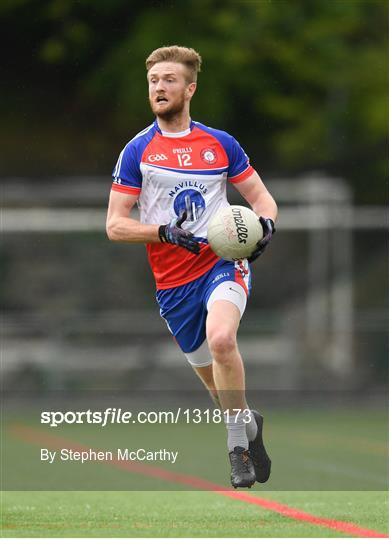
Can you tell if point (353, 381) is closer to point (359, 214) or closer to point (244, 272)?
point (359, 214)

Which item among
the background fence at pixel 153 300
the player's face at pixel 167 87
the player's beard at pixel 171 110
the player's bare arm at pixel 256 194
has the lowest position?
the background fence at pixel 153 300

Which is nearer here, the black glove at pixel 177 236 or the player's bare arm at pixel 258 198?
the black glove at pixel 177 236

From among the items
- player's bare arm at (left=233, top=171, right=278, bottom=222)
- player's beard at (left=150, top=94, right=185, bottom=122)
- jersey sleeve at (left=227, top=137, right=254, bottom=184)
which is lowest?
player's bare arm at (left=233, top=171, right=278, bottom=222)

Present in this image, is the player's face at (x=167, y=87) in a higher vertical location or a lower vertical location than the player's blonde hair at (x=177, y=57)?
lower

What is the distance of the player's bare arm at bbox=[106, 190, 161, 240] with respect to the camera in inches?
309

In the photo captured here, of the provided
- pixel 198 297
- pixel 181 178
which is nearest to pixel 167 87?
pixel 181 178

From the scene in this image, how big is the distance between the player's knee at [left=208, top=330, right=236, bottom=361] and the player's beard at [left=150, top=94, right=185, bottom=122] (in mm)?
1380

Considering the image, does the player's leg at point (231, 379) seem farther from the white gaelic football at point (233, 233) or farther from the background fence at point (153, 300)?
the background fence at point (153, 300)

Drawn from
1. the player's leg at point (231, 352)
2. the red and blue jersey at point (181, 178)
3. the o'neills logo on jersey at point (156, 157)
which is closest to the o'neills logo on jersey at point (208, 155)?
the red and blue jersey at point (181, 178)

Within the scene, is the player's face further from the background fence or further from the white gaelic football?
the background fence

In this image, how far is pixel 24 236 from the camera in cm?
2228

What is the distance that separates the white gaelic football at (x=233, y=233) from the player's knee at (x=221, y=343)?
46cm

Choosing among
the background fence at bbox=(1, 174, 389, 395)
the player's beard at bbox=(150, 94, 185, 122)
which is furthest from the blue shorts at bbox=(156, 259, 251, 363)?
the background fence at bbox=(1, 174, 389, 395)

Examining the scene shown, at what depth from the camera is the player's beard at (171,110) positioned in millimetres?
7992
